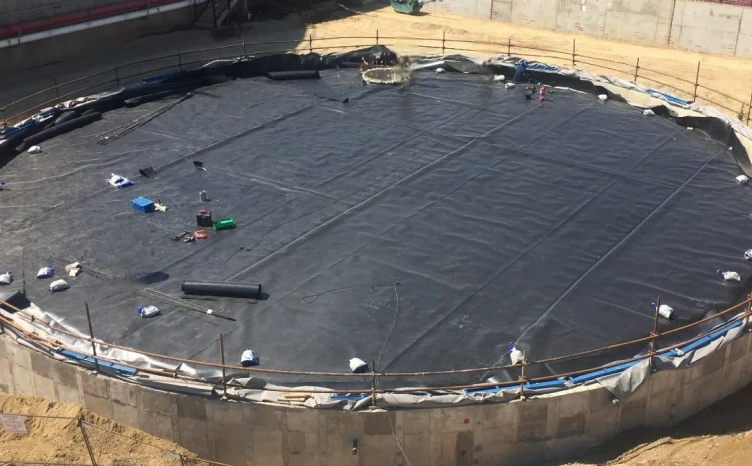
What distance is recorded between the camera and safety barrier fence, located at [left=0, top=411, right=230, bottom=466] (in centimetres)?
1398

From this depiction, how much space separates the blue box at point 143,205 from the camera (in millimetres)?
19516

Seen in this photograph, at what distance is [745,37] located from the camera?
34.0m

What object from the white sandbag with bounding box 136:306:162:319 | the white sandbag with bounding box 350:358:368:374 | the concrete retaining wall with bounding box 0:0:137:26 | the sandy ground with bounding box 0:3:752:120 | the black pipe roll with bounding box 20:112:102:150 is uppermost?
the concrete retaining wall with bounding box 0:0:137:26

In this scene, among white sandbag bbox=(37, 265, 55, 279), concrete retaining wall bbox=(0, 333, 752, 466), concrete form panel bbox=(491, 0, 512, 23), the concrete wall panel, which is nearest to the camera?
concrete retaining wall bbox=(0, 333, 752, 466)

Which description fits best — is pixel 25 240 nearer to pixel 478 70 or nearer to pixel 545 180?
pixel 545 180

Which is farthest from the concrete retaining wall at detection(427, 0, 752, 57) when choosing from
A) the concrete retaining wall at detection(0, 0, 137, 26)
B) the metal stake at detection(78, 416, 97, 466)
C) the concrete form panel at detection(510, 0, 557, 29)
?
the metal stake at detection(78, 416, 97, 466)

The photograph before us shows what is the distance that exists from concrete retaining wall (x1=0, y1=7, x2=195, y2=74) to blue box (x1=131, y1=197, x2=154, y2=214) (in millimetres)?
13881

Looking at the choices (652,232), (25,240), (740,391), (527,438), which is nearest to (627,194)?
(652,232)

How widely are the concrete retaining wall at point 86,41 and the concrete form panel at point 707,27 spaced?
819 inches

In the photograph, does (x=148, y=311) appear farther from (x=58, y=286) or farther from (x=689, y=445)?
(x=689, y=445)

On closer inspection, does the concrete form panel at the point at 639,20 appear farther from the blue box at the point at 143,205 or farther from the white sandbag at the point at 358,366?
the white sandbag at the point at 358,366

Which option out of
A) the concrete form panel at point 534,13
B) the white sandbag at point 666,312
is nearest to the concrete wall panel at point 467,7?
the concrete form panel at point 534,13

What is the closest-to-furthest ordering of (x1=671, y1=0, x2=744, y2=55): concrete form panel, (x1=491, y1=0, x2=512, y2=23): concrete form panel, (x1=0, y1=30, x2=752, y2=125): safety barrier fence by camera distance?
(x1=0, y1=30, x2=752, y2=125): safety barrier fence, (x1=671, y1=0, x2=744, y2=55): concrete form panel, (x1=491, y1=0, x2=512, y2=23): concrete form panel

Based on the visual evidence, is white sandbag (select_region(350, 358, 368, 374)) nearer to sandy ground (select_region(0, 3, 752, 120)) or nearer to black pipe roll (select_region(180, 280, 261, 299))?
black pipe roll (select_region(180, 280, 261, 299))
